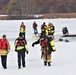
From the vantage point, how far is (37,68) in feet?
39.7

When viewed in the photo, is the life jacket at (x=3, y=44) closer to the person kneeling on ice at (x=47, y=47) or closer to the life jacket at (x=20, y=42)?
the life jacket at (x=20, y=42)

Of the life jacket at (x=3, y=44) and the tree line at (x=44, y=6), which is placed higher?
the tree line at (x=44, y=6)

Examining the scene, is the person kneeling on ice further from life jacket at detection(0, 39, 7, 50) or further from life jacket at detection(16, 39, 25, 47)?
life jacket at detection(0, 39, 7, 50)

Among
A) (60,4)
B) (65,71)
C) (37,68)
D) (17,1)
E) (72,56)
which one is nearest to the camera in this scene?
(65,71)

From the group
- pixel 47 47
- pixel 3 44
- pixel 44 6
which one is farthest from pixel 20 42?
pixel 44 6

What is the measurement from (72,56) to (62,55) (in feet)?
2.31

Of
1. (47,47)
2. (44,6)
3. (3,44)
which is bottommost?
(47,47)

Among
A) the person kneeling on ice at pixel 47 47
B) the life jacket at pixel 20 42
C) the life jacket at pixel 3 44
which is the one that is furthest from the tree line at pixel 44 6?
the life jacket at pixel 20 42

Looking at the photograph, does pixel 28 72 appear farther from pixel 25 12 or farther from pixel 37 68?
pixel 25 12

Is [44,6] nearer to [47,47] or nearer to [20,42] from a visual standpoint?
[47,47]

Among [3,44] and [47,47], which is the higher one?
[3,44]

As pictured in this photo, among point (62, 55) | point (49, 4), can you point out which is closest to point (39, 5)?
point (49, 4)

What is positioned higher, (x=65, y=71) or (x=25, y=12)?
(x=25, y=12)

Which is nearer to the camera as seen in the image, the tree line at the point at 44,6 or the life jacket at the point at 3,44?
the life jacket at the point at 3,44
